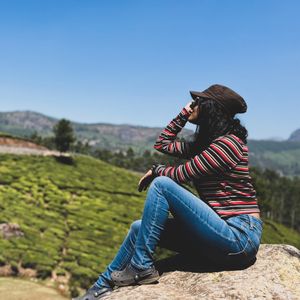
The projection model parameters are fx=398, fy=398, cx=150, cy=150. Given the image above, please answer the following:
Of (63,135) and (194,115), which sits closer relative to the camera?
(194,115)

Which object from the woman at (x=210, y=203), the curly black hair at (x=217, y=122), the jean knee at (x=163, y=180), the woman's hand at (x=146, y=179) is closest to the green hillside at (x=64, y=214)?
the woman's hand at (x=146, y=179)

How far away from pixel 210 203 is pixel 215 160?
587 mm

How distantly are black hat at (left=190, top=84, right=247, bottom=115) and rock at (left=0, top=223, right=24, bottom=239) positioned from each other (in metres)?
A: 23.5

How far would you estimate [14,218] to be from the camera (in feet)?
95.5

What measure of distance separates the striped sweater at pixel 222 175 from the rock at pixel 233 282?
2.60 feet

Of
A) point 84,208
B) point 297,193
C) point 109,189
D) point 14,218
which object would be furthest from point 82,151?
point 14,218

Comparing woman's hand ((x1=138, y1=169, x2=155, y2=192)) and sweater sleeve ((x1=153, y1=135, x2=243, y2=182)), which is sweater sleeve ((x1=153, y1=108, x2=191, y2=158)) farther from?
sweater sleeve ((x1=153, y1=135, x2=243, y2=182))

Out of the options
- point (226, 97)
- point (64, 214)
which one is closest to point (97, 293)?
point (226, 97)

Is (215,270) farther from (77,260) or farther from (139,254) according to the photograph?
(77,260)

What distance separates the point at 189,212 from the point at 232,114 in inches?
54.5

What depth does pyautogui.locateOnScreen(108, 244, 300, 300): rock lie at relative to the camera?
15.6 feet

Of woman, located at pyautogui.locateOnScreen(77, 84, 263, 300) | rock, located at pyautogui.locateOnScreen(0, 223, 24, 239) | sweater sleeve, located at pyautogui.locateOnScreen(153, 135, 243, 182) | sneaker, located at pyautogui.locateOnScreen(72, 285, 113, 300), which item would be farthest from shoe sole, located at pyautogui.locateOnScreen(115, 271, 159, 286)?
rock, located at pyautogui.locateOnScreen(0, 223, 24, 239)

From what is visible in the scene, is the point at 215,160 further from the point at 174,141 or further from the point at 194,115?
the point at 174,141

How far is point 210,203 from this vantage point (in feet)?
16.5
